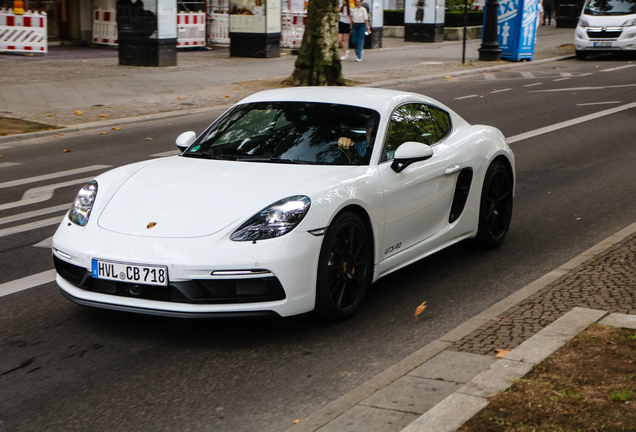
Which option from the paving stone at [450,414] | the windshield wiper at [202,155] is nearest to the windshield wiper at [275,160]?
the windshield wiper at [202,155]

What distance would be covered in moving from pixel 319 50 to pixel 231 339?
15245mm

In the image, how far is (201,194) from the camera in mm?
4957

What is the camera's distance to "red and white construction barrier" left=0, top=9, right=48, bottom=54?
2528 centimetres

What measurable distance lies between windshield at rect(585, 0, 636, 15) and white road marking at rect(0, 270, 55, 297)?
2605 cm

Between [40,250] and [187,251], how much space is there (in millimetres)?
2726

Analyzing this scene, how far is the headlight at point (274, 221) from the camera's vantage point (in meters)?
4.62

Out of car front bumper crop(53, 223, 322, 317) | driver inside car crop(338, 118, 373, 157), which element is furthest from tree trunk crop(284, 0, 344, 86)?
car front bumper crop(53, 223, 322, 317)

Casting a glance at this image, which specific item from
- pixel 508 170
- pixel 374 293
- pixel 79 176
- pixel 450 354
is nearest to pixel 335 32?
pixel 79 176

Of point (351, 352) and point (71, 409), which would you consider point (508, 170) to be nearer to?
point (351, 352)

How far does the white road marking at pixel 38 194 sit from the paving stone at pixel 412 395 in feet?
18.6

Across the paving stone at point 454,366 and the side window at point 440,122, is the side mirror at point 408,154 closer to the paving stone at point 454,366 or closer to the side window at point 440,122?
the side window at point 440,122

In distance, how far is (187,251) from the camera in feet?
14.9

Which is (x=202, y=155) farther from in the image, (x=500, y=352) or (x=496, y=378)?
(x=496, y=378)

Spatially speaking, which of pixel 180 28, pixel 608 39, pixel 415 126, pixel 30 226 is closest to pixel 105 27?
pixel 180 28
